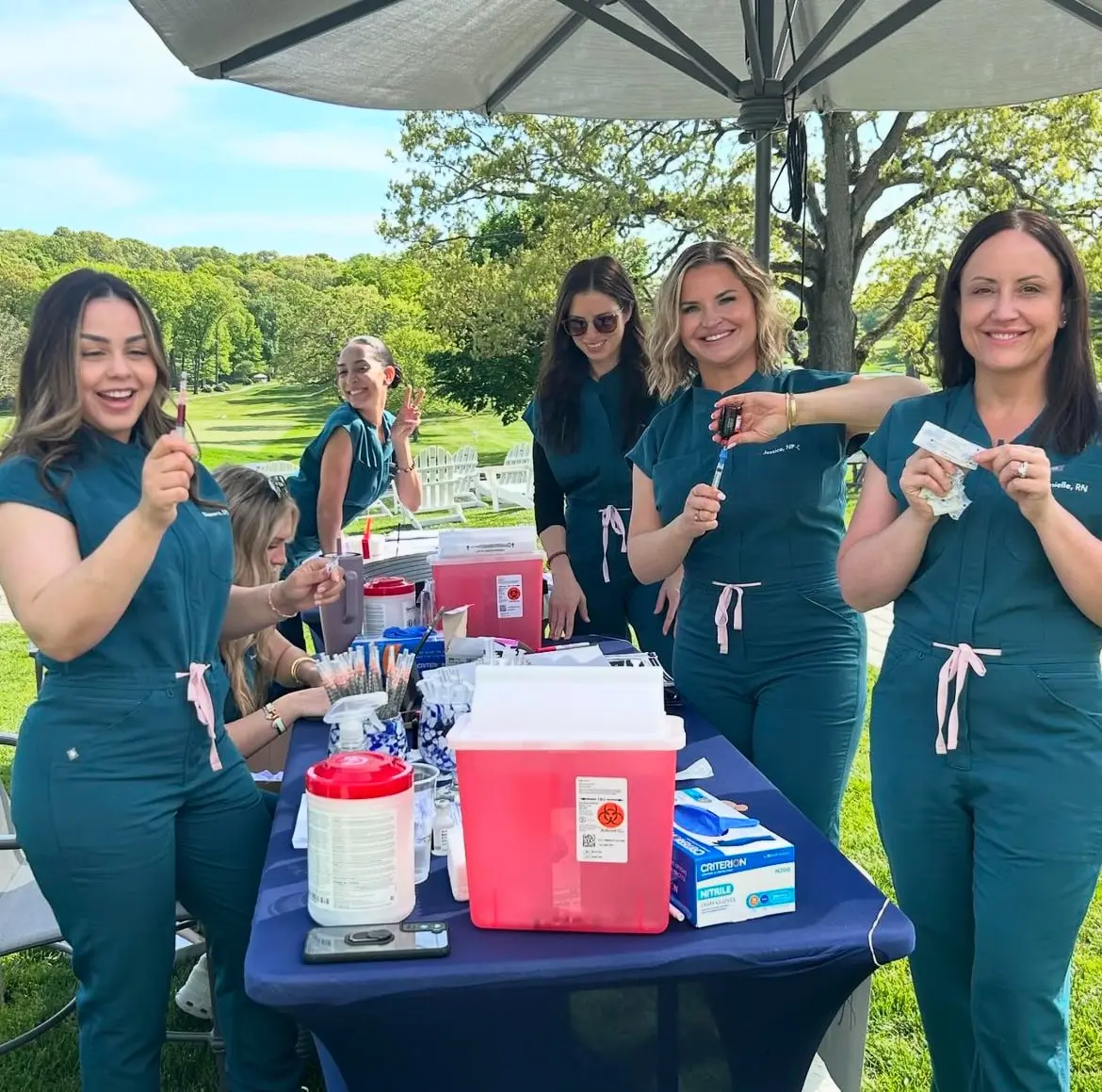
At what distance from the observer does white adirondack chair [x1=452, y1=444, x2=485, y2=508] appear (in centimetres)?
1252

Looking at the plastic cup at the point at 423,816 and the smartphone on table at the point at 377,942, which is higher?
the plastic cup at the point at 423,816

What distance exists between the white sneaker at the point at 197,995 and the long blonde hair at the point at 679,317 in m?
Result: 1.90

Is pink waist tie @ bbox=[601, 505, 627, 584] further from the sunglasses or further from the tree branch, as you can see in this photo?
the tree branch

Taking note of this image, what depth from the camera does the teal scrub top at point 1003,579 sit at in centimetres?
156

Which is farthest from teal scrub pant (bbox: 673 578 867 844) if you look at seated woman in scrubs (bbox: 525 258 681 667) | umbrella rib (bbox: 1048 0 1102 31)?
umbrella rib (bbox: 1048 0 1102 31)

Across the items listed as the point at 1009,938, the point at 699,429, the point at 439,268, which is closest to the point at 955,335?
the point at 699,429

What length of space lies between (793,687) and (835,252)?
41.3 feet

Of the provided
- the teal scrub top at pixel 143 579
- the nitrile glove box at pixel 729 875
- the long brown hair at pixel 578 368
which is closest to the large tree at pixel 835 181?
the long brown hair at pixel 578 368

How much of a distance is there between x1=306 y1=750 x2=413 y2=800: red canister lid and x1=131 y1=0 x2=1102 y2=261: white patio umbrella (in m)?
2.31

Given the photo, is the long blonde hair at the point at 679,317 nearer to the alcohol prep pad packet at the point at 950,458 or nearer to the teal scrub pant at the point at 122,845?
the alcohol prep pad packet at the point at 950,458

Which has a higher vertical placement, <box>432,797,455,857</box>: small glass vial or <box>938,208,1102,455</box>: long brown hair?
<box>938,208,1102,455</box>: long brown hair

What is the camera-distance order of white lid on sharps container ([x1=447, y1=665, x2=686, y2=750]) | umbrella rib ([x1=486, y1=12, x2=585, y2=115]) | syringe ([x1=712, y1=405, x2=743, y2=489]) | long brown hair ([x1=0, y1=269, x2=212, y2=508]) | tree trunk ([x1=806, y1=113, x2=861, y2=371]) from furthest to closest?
tree trunk ([x1=806, y1=113, x2=861, y2=371])
umbrella rib ([x1=486, y1=12, x2=585, y2=115])
syringe ([x1=712, y1=405, x2=743, y2=489])
long brown hair ([x1=0, y1=269, x2=212, y2=508])
white lid on sharps container ([x1=447, y1=665, x2=686, y2=750])

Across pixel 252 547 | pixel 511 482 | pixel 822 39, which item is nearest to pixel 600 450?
pixel 252 547

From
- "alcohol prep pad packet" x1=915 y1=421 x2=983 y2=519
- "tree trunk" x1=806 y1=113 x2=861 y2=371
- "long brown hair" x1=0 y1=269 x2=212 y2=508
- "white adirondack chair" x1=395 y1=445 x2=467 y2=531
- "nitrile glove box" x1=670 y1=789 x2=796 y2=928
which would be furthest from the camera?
"tree trunk" x1=806 y1=113 x2=861 y2=371
